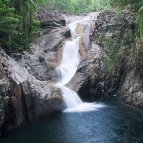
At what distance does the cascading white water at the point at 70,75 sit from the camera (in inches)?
809

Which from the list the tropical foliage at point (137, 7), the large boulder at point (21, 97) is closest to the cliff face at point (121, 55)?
the tropical foliage at point (137, 7)

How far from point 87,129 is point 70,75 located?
10.6 meters

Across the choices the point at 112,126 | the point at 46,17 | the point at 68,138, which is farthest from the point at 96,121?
the point at 46,17

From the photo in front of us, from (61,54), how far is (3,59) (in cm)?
1257

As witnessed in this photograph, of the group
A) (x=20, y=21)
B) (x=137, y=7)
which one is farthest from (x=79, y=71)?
(x=20, y=21)

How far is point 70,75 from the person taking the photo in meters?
25.5

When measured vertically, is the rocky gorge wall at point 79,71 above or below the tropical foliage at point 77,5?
below

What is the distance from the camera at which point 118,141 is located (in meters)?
13.7

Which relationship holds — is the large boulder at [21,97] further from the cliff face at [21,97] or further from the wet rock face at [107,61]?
the wet rock face at [107,61]

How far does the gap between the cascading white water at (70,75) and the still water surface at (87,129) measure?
1.56 meters

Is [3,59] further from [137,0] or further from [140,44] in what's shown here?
[137,0]

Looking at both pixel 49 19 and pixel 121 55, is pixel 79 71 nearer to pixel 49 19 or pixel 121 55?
pixel 121 55

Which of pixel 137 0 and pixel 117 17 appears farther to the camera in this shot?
pixel 117 17

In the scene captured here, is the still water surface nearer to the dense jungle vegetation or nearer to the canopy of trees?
the dense jungle vegetation
